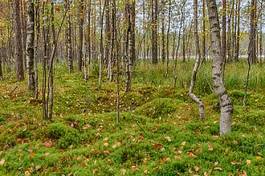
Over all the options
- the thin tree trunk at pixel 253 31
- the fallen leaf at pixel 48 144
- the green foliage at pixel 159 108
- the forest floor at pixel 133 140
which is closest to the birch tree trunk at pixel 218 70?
the forest floor at pixel 133 140

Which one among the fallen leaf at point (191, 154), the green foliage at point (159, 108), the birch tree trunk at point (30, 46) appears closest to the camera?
the fallen leaf at point (191, 154)

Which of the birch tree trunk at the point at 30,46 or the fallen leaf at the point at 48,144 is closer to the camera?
the fallen leaf at the point at 48,144

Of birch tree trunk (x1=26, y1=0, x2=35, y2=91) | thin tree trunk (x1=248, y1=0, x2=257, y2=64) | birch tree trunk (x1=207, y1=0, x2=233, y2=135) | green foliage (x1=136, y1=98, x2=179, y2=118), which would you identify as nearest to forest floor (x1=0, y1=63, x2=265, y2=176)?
green foliage (x1=136, y1=98, x2=179, y2=118)

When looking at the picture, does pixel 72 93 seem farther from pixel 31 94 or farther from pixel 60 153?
pixel 60 153

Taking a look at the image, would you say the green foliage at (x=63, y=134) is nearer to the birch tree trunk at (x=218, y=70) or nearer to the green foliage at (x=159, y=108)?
the green foliage at (x=159, y=108)

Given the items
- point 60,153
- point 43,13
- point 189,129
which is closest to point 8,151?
point 60,153

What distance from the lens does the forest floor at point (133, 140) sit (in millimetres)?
6543

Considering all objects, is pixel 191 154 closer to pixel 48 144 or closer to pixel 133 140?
pixel 133 140

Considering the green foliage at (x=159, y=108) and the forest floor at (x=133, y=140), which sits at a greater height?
the green foliage at (x=159, y=108)

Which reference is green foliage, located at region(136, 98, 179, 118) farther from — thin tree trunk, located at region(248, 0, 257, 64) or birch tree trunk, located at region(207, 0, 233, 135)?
birch tree trunk, located at region(207, 0, 233, 135)

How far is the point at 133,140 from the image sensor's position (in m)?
7.54

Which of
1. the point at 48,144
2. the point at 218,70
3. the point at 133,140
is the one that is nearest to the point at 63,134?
the point at 48,144

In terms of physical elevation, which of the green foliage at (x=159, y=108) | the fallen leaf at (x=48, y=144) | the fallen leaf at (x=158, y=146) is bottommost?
the fallen leaf at (x=48, y=144)

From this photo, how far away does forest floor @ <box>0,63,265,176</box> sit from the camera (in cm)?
654
